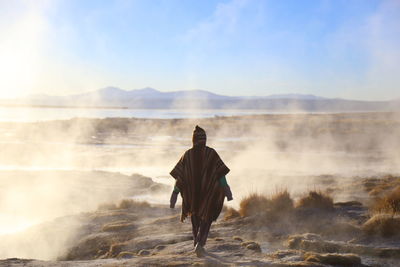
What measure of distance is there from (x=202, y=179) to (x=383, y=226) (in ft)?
13.2

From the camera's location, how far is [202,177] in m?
6.67

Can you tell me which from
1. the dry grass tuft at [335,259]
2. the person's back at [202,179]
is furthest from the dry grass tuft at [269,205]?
the person's back at [202,179]

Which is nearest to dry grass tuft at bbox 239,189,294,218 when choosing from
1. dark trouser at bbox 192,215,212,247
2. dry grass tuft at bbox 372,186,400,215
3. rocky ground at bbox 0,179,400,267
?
rocky ground at bbox 0,179,400,267

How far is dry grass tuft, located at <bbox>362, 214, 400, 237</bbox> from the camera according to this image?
8.58m

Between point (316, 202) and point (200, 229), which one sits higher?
point (200, 229)

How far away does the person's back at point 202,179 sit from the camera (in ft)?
21.8

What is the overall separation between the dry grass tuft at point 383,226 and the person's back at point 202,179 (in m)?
3.66

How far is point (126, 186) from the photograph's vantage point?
1930 centimetres

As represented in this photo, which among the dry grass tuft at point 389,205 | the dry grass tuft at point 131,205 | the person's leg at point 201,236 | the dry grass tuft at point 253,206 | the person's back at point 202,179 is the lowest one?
the dry grass tuft at point 131,205

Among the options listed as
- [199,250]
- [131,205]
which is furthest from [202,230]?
[131,205]

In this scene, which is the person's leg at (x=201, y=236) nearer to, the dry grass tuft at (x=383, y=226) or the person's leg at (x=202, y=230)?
the person's leg at (x=202, y=230)

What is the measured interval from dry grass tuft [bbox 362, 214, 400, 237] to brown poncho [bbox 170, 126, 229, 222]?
369 cm

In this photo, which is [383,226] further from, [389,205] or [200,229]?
[200,229]

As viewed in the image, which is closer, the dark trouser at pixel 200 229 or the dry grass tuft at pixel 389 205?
the dark trouser at pixel 200 229
